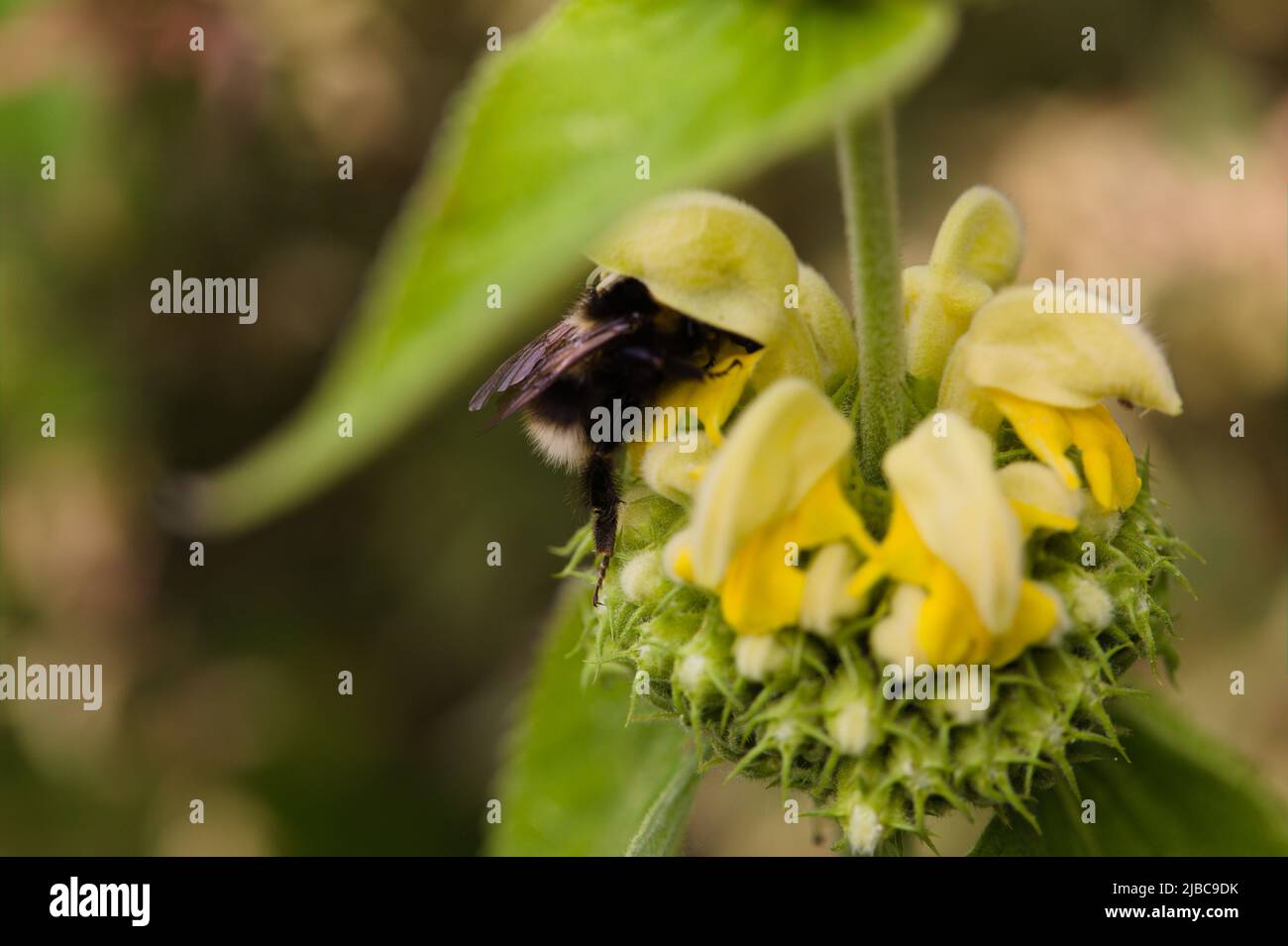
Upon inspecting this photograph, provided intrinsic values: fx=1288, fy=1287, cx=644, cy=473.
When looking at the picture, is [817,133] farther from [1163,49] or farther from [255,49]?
[1163,49]

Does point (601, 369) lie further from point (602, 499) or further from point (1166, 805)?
point (1166, 805)

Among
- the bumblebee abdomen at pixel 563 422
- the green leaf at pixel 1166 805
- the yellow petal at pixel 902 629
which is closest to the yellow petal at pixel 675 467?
the bumblebee abdomen at pixel 563 422

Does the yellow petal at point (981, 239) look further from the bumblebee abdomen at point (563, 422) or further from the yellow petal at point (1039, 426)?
the bumblebee abdomen at point (563, 422)

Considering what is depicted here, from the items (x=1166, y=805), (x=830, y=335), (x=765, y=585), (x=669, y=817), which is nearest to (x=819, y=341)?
(x=830, y=335)

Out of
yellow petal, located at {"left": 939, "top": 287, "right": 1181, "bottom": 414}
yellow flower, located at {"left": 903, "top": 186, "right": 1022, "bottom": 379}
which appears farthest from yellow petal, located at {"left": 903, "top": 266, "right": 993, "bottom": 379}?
yellow petal, located at {"left": 939, "top": 287, "right": 1181, "bottom": 414}

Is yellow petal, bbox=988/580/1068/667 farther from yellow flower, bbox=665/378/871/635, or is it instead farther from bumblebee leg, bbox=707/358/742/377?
bumblebee leg, bbox=707/358/742/377
